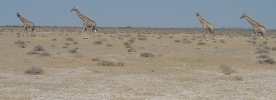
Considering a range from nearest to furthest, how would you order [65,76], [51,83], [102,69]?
[51,83]
[65,76]
[102,69]

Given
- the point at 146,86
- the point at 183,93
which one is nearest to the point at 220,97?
the point at 183,93

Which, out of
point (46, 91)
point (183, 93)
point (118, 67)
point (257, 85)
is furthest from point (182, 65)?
point (46, 91)

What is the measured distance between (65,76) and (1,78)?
2.28 meters

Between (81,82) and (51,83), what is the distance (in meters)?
0.99

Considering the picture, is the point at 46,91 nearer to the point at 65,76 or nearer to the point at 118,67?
the point at 65,76

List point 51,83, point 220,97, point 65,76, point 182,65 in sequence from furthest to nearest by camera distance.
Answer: point 182,65 < point 65,76 < point 51,83 < point 220,97

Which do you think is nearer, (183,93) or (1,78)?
(183,93)

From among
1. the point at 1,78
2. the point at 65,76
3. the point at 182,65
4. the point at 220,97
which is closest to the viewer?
the point at 220,97

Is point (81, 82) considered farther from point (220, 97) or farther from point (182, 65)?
point (182, 65)

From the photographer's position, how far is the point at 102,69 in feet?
56.3

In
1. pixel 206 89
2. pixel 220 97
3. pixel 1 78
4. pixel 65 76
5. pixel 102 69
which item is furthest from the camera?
pixel 102 69

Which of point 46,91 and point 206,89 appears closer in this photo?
point 46,91

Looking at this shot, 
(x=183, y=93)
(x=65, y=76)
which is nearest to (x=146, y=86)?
(x=183, y=93)

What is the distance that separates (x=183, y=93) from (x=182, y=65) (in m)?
7.85
